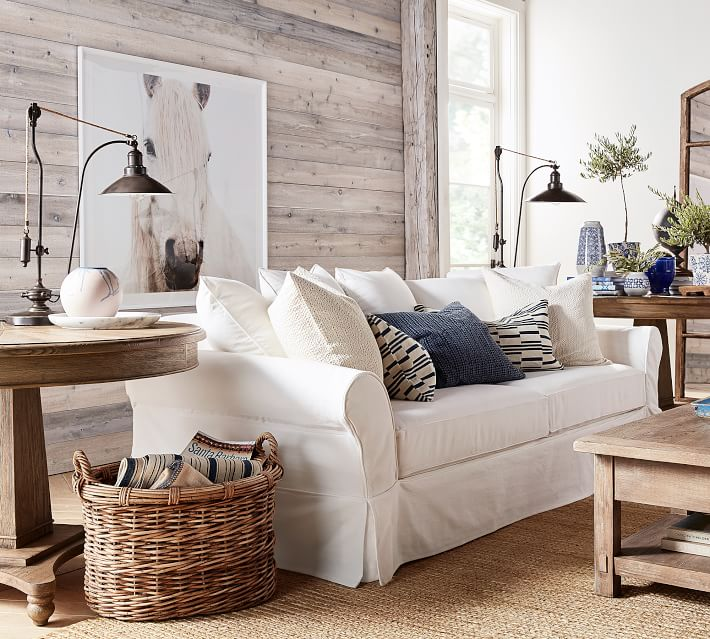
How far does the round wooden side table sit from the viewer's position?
2.23 m

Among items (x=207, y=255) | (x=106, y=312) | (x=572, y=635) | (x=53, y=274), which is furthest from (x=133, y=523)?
(x=207, y=255)

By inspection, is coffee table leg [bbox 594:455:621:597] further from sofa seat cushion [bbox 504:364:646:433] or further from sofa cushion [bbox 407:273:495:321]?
sofa cushion [bbox 407:273:495:321]

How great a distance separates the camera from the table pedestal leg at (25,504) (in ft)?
8.14

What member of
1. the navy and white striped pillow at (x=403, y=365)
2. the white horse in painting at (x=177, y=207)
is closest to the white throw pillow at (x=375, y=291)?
the navy and white striped pillow at (x=403, y=365)

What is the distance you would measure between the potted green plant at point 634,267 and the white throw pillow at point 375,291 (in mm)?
1552

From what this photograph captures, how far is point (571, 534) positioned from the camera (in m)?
3.07

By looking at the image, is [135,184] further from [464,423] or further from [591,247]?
[591,247]

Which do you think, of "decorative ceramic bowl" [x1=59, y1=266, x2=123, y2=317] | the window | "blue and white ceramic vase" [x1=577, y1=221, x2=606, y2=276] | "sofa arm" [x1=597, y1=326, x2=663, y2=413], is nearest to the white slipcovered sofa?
"decorative ceramic bowl" [x1=59, y1=266, x2=123, y2=317]

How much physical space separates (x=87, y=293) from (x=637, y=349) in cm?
250

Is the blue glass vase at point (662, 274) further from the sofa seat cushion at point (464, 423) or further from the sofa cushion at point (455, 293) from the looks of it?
the sofa seat cushion at point (464, 423)

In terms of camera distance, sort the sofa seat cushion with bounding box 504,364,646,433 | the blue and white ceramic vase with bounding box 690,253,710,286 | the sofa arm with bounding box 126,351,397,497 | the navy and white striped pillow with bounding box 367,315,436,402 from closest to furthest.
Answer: the sofa arm with bounding box 126,351,397,497
the navy and white striped pillow with bounding box 367,315,436,402
the sofa seat cushion with bounding box 504,364,646,433
the blue and white ceramic vase with bounding box 690,253,710,286

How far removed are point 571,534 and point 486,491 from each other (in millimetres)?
322

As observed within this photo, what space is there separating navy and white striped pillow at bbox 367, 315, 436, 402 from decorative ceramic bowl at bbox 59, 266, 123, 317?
35.1 inches

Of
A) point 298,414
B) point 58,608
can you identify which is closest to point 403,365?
point 298,414
